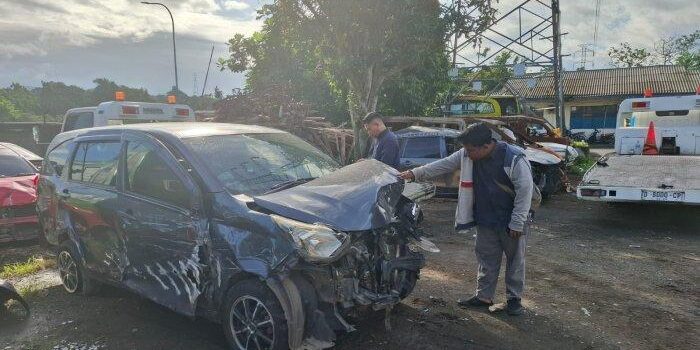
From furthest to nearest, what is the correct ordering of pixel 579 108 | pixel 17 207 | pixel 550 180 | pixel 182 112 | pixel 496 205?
1. pixel 579 108
2. pixel 182 112
3. pixel 550 180
4. pixel 17 207
5. pixel 496 205

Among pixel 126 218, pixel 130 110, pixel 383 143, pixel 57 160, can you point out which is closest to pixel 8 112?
pixel 130 110

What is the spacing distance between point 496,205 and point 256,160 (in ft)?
6.81

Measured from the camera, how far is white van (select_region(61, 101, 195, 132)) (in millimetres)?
8984

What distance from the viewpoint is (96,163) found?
4.57 meters

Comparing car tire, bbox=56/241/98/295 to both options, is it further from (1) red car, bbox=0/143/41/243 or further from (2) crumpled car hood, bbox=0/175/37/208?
(2) crumpled car hood, bbox=0/175/37/208

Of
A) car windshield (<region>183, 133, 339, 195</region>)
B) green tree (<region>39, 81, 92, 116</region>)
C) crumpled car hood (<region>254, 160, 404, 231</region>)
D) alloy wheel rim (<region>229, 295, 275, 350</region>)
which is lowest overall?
alloy wheel rim (<region>229, 295, 275, 350</region>)

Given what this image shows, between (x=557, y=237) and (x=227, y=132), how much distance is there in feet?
17.5

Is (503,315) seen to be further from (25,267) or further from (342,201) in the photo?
(25,267)

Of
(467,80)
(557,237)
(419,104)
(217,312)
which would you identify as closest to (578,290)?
(557,237)

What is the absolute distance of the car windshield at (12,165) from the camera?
7.39 meters

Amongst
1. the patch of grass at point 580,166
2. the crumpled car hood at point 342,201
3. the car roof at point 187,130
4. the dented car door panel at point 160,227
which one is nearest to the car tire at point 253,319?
the dented car door panel at point 160,227

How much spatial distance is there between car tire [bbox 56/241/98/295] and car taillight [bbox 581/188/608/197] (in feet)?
22.3

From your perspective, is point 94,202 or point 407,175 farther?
point 94,202

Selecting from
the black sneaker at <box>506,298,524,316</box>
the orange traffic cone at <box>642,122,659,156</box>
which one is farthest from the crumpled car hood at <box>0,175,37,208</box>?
the orange traffic cone at <box>642,122,659,156</box>
